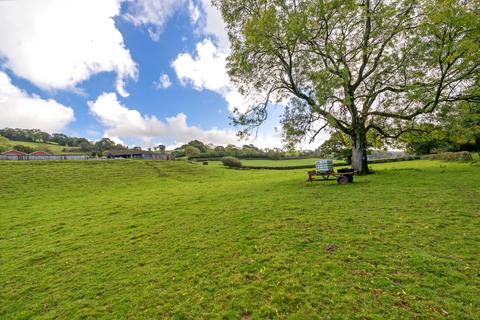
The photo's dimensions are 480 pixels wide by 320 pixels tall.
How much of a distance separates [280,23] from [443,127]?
59.1 feet

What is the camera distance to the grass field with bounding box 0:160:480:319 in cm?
471

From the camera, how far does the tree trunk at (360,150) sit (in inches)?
875

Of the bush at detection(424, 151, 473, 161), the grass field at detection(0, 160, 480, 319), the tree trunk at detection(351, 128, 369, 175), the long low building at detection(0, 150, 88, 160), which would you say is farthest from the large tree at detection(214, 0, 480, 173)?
the long low building at detection(0, 150, 88, 160)

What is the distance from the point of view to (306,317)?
4.28 meters

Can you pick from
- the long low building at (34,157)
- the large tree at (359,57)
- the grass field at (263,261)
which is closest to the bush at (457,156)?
the large tree at (359,57)

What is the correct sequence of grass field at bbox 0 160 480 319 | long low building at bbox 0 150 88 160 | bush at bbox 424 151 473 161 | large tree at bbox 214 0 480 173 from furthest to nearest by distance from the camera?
long low building at bbox 0 150 88 160 < bush at bbox 424 151 473 161 < large tree at bbox 214 0 480 173 < grass field at bbox 0 160 480 319

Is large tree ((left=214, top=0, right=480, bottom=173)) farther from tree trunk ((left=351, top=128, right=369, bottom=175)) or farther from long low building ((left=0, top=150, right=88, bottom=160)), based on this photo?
long low building ((left=0, top=150, right=88, bottom=160))

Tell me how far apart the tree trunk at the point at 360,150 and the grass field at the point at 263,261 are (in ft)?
29.3

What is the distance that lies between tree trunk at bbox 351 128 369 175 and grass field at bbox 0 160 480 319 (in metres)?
8.92

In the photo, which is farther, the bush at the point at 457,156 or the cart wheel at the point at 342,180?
the bush at the point at 457,156

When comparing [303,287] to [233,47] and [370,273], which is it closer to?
[370,273]

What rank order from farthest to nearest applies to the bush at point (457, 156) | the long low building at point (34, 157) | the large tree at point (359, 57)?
the long low building at point (34, 157) → the bush at point (457, 156) → the large tree at point (359, 57)

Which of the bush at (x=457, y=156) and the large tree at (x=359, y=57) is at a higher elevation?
the large tree at (x=359, y=57)

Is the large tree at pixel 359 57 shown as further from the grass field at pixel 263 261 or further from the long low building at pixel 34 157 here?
the long low building at pixel 34 157
